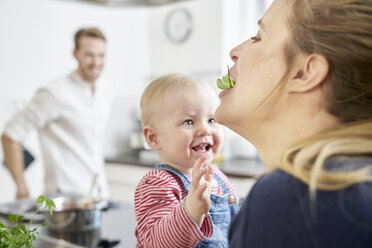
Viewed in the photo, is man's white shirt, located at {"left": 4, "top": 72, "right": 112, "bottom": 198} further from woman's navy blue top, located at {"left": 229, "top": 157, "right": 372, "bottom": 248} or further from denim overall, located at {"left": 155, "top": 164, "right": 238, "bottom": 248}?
woman's navy blue top, located at {"left": 229, "top": 157, "right": 372, "bottom": 248}

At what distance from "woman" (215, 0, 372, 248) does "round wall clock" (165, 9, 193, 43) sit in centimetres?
280

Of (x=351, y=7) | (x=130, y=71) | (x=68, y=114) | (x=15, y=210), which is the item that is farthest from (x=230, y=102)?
(x=130, y=71)

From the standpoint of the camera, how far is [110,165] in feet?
11.8

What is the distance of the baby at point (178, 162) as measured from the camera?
88 centimetres

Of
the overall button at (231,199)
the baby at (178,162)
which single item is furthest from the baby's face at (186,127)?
the overall button at (231,199)

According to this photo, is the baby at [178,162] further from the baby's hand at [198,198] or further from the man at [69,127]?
the man at [69,127]

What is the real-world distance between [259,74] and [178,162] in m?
0.32

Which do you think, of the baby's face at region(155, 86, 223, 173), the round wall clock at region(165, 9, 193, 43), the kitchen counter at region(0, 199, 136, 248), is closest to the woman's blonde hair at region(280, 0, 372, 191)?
the baby's face at region(155, 86, 223, 173)

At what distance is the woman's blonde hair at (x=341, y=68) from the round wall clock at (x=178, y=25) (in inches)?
116

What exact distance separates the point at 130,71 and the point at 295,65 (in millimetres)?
3404

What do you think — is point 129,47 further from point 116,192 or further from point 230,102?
point 230,102

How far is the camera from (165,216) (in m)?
0.87

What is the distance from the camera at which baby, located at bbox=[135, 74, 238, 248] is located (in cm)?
88

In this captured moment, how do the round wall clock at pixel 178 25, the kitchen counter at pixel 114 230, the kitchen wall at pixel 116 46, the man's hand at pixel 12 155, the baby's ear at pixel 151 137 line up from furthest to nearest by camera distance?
1. the round wall clock at pixel 178 25
2. the kitchen wall at pixel 116 46
3. the man's hand at pixel 12 155
4. the kitchen counter at pixel 114 230
5. the baby's ear at pixel 151 137
